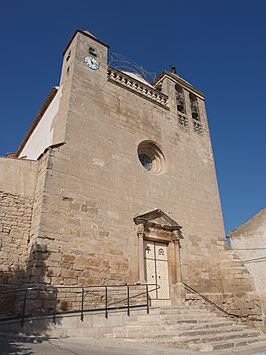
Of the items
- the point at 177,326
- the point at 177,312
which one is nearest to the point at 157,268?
the point at 177,312

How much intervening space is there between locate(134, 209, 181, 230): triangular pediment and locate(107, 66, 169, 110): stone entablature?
5093 millimetres

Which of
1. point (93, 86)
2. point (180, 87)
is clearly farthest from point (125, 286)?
point (180, 87)

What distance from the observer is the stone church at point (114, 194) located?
297 inches

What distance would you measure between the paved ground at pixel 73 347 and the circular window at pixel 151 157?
6.87 meters

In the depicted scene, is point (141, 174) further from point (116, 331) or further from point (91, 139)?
point (116, 331)

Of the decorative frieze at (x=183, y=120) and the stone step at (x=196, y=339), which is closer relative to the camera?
the stone step at (x=196, y=339)

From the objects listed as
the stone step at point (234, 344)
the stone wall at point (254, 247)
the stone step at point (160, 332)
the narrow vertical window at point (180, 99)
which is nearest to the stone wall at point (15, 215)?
the stone step at point (160, 332)

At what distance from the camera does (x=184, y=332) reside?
5785 mm

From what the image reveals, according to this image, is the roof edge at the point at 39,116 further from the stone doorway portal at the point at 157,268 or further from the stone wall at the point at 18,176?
the stone doorway portal at the point at 157,268

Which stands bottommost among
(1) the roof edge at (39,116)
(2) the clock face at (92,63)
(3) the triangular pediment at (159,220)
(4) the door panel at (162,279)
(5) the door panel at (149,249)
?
(4) the door panel at (162,279)

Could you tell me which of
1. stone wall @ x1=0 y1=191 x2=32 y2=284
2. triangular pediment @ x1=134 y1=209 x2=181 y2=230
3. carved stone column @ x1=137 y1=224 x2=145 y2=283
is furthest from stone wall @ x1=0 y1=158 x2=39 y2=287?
triangular pediment @ x1=134 y1=209 x2=181 y2=230

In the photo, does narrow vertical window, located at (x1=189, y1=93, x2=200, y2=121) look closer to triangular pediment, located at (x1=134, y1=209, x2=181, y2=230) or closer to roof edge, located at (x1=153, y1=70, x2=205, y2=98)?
roof edge, located at (x1=153, y1=70, x2=205, y2=98)

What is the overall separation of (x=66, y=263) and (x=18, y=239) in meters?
1.45

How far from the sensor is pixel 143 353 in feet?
14.7
